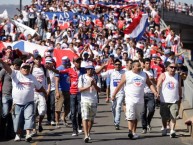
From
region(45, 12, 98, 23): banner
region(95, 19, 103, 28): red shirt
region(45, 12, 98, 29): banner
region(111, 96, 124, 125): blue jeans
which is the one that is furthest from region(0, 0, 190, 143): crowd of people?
region(45, 12, 98, 23): banner

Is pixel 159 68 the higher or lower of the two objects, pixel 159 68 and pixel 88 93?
the higher

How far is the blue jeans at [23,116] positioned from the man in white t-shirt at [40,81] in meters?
1.02

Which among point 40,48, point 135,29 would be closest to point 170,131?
point 40,48

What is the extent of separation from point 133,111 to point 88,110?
993 millimetres

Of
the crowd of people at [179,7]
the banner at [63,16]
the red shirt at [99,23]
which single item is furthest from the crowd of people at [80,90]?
the crowd of people at [179,7]

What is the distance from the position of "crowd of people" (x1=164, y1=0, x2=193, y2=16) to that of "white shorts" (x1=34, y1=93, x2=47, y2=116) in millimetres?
38358

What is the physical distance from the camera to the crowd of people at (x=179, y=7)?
5597cm

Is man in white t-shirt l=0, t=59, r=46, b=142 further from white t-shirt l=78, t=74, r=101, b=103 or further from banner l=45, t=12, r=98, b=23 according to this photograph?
banner l=45, t=12, r=98, b=23

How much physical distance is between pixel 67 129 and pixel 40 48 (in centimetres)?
615

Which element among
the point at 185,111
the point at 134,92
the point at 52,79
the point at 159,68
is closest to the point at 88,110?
the point at 134,92

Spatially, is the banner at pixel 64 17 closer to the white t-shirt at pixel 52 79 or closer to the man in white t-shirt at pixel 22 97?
the white t-shirt at pixel 52 79

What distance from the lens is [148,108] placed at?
17.3 metres

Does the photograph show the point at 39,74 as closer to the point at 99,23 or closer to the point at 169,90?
the point at 169,90

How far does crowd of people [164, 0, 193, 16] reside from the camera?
56.0m
